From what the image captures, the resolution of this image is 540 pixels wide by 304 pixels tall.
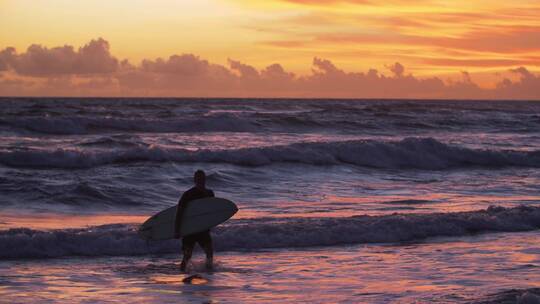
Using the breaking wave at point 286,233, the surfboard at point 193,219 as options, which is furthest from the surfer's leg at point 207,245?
the breaking wave at point 286,233

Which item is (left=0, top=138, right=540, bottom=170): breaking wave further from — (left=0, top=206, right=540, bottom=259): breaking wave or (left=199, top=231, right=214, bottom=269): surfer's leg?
(left=199, top=231, right=214, bottom=269): surfer's leg

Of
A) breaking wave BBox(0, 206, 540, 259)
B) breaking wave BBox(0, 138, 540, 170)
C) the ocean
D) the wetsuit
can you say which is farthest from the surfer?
breaking wave BBox(0, 138, 540, 170)

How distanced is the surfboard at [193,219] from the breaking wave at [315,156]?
14.6 meters

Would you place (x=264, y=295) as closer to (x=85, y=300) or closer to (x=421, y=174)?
(x=85, y=300)

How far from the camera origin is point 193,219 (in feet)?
40.8

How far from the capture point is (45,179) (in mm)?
22516

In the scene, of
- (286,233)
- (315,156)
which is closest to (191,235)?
(286,233)

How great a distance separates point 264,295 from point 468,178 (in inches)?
721

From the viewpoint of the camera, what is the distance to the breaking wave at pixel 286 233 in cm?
1341

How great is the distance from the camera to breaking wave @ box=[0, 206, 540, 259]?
13414 mm

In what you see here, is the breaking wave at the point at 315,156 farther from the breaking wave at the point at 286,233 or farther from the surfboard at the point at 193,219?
the surfboard at the point at 193,219

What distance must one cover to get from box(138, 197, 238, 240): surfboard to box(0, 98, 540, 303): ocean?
500 millimetres

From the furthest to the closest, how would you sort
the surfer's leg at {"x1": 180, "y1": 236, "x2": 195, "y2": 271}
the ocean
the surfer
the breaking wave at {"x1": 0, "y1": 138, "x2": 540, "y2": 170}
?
the breaking wave at {"x1": 0, "y1": 138, "x2": 540, "y2": 170} → the surfer → the surfer's leg at {"x1": 180, "y1": 236, "x2": 195, "y2": 271} → the ocean

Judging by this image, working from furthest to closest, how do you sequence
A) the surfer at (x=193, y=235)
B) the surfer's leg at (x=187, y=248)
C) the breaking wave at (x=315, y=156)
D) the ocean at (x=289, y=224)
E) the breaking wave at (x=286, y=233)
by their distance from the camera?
the breaking wave at (x=315, y=156), the breaking wave at (x=286, y=233), the surfer at (x=193, y=235), the surfer's leg at (x=187, y=248), the ocean at (x=289, y=224)
